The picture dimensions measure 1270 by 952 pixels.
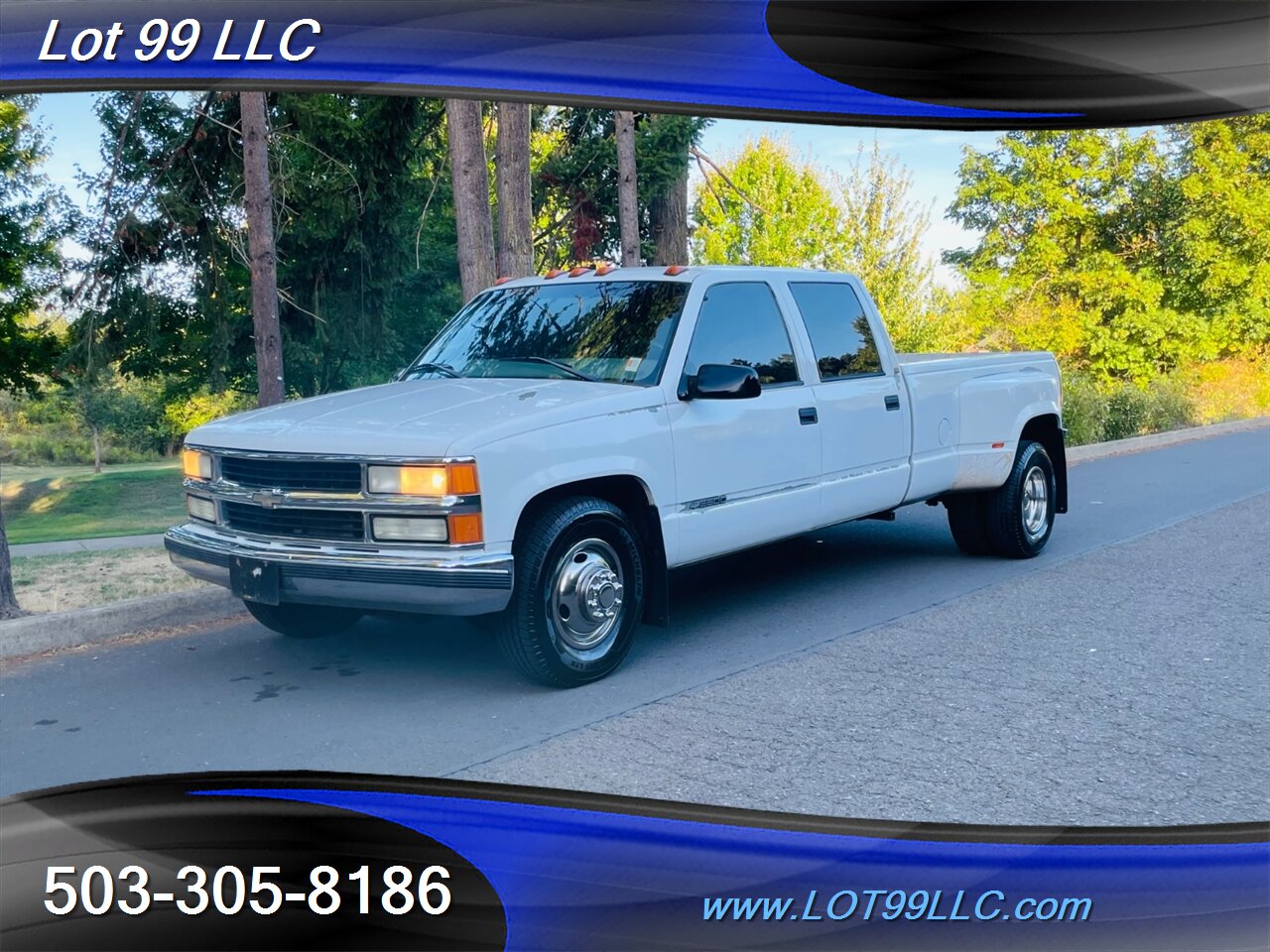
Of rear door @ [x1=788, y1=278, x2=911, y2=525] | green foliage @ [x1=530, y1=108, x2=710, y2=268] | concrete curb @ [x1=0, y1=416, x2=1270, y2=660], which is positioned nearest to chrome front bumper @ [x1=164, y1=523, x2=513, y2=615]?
concrete curb @ [x1=0, y1=416, x2=1270, y2=660]

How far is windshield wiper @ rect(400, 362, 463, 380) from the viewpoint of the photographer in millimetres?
6883

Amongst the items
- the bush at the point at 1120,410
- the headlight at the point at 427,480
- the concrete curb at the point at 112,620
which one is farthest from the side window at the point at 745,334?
the bush at the point at 1120,410

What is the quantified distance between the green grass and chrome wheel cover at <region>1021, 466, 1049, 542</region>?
1419 cm

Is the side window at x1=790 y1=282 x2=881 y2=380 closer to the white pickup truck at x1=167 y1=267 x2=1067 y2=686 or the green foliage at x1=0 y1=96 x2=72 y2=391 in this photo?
the white pickup truck at x1=167 y1=267 x2=1067 y2=686

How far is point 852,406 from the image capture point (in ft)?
24.6

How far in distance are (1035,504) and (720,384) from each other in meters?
4.08

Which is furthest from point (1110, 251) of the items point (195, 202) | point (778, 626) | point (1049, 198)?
point (778, 626)

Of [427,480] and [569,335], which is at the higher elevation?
[569,335]

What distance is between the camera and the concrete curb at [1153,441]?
17.7m

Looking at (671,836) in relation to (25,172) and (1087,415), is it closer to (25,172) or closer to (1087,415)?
(1087,415)

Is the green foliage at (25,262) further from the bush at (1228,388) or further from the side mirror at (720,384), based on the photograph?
the bush at (1228,388)

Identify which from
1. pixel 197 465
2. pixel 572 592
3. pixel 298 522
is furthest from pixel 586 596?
→ pixel 197 465

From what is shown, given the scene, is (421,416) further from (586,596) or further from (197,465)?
(197,465)

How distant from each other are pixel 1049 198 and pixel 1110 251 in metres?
2.68
